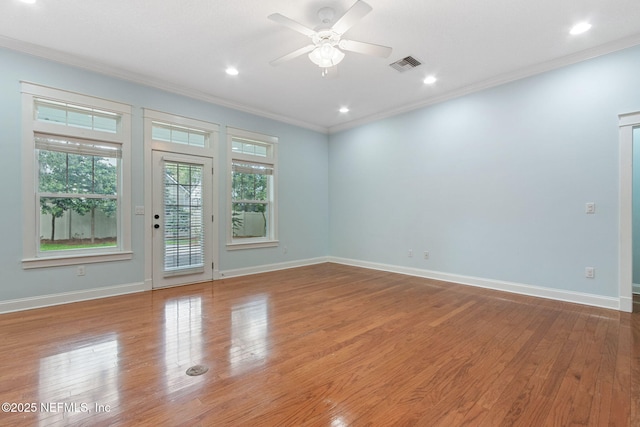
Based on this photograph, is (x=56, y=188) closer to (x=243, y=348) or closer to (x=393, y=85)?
(x=243, y=348)

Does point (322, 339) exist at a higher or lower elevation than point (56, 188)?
lower

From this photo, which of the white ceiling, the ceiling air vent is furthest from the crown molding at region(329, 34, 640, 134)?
the ceiling air vent

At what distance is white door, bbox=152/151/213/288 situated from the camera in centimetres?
441

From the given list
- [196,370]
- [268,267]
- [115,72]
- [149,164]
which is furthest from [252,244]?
[196,370]

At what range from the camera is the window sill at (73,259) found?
3.43 m

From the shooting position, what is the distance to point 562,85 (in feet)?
12.3

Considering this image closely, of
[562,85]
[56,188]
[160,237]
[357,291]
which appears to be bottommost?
[357,291]

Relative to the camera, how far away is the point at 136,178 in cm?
421

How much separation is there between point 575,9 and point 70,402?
5140 millimetres

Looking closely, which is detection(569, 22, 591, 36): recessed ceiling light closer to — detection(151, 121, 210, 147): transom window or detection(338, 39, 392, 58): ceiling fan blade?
detection(338, 39, 392, 58): ceiling fan blade

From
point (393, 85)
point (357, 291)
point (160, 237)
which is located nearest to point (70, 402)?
point (160, 237)

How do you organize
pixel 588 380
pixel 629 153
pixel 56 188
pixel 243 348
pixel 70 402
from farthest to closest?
pixel 56 188, pixel 629 153, pixel 243 348, pixel 588 380, pixel 70 402

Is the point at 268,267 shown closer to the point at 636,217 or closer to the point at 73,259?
the point at 73,259

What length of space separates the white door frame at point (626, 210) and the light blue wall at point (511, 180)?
0.06 meters
